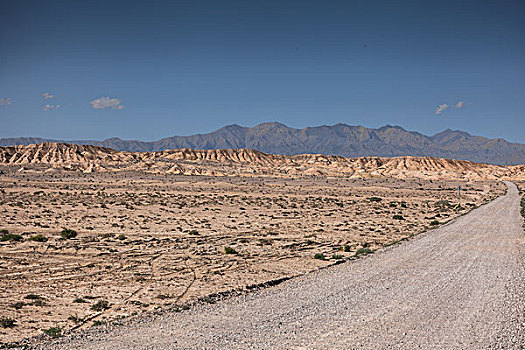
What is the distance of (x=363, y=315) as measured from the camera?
33.4 ft

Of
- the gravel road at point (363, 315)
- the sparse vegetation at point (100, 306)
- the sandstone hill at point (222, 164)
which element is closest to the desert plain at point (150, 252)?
the sparse vegetation at point (100, 306)

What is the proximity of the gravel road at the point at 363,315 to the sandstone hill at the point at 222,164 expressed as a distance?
314ft

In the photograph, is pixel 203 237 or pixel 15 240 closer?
pixel 15 240

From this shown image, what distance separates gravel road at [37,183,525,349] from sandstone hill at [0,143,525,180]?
95.6 m

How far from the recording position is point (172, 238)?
901 inches

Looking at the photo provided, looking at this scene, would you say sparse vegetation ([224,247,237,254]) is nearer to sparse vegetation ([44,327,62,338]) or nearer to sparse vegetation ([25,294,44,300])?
sparse vegetation ([25,294,44,300])

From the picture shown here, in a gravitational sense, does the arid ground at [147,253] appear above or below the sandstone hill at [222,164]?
below

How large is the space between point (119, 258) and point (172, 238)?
18.0ft

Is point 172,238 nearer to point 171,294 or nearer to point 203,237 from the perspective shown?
point 203,237

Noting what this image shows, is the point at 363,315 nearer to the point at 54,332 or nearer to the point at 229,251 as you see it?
the point at 54,332

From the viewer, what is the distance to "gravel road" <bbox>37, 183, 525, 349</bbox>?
859 cm

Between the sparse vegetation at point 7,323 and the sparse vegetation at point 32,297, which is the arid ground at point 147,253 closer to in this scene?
A: the sparse vegetation at point 32,297

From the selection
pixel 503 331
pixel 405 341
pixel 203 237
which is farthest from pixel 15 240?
pixel 503 331

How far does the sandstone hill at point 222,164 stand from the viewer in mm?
119188
